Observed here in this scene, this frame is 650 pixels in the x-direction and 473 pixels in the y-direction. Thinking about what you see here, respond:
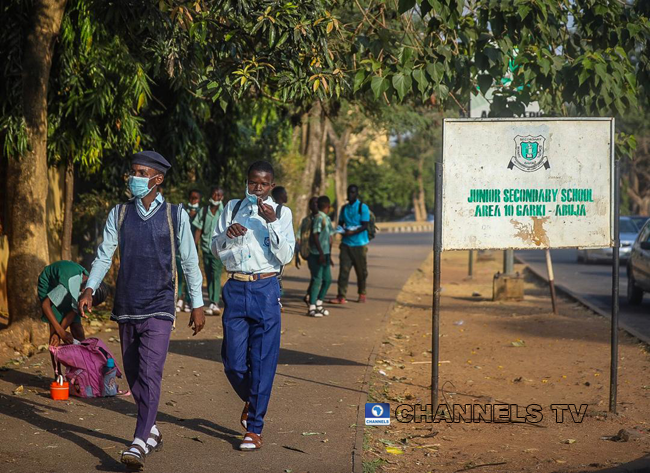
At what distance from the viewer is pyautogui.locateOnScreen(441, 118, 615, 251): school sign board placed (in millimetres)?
7887

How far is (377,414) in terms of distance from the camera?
7262 mm

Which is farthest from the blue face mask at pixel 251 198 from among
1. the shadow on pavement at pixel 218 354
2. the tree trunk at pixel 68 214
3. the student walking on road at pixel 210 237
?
the tree trunk at pixel 68 214

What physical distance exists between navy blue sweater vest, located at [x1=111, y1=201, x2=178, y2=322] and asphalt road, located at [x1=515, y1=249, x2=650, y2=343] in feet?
24.1

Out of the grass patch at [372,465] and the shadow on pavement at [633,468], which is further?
the shadow on pavement at [633,468]

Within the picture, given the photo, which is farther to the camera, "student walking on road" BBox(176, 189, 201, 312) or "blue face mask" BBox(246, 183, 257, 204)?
"student walking on road" BBox(176, 189, 201, 312)

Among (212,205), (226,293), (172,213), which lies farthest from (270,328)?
(212,205)

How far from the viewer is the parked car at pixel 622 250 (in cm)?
2622

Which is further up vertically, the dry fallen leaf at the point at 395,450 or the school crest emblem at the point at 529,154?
the school crest emblem at the point at 529,154

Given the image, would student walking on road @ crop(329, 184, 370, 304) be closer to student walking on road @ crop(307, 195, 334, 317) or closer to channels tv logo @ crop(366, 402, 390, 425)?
student walking on road @ crop(307, 195, 334, 317)

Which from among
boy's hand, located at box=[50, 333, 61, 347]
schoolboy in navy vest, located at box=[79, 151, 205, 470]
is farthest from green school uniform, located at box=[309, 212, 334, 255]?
schoolboy in navy vest, located at box=[79, 151, 205, 470]

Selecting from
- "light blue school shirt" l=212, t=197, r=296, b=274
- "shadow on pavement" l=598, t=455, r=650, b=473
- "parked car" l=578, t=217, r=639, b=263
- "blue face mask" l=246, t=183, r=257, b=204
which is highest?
"blue face mask" l=246, t=183, r=257, b=204

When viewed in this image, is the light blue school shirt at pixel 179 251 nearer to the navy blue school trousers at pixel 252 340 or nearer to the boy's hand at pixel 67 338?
the navy blue school trousers at pixel 252 340

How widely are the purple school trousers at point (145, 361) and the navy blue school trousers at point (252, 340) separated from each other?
0.43 metres

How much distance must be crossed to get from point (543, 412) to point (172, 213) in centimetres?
364
